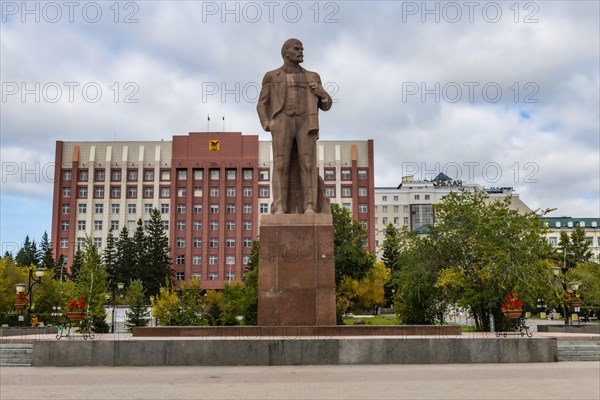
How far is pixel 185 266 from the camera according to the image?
7362cm

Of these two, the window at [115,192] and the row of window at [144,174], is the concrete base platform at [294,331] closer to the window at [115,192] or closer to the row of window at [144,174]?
the row of window at [144,174]

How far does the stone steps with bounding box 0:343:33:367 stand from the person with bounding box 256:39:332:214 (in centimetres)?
651

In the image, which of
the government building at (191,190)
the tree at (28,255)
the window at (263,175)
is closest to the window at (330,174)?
the government building at (191,190)

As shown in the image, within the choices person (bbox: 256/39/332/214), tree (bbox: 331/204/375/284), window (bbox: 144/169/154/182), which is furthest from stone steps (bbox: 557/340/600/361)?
window (bbox: 144/169/154/182)

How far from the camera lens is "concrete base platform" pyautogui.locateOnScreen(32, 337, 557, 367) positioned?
12.5 m

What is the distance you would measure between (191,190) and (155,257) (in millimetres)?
9244

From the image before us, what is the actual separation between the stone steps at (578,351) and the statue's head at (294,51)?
9204 millimetres

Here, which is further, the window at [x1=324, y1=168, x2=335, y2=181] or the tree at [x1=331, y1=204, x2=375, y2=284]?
the window at [x1=324, y1=168, x2=335, y2=181]

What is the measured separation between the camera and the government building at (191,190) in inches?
2894

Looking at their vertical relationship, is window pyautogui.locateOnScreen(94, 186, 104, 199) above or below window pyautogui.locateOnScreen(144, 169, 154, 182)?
below

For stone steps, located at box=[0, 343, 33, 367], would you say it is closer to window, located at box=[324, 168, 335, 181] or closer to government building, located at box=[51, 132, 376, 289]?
government building, located at box=[51, 132, 376, 289]

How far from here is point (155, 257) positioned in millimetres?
69562

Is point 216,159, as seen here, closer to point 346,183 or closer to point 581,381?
point 346,183

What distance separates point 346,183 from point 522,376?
64741 mm
